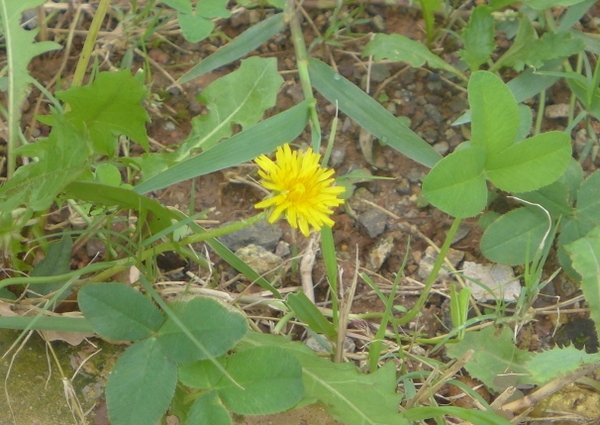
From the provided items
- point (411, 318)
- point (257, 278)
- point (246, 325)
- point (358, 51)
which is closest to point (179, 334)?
point (246, 325)

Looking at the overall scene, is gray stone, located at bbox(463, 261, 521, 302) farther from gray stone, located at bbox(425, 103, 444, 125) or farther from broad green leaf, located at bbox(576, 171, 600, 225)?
gray stone, located at bbox(425, 103, 444, 125)

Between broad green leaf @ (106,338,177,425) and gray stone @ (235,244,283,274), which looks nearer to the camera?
broad green leaf @ (106,338,177,425)

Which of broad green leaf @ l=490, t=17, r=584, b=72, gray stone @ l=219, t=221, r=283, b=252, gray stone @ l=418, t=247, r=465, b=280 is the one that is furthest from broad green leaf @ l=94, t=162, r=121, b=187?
broad green leaf @ l=490, t=17, r=584, b=72

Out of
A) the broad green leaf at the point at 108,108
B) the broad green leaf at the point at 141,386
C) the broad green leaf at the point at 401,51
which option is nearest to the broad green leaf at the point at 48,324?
the broad green leaf at the point at 141,386

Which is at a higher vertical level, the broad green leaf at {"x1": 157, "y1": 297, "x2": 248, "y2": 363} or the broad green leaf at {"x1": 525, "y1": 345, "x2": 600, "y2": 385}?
the broad green leaf at {"x1": 157, "y1": 297, "x2": 248, "y2": 363}

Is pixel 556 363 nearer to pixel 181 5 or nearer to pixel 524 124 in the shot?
pixel 524 124

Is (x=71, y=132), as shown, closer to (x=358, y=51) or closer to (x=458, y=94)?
(x=358, y=51)

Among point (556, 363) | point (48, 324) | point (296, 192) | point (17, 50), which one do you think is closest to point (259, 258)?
point (296, 192)

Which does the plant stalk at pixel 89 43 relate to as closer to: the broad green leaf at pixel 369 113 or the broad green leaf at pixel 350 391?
the broad green leaf at pixel 369 113
